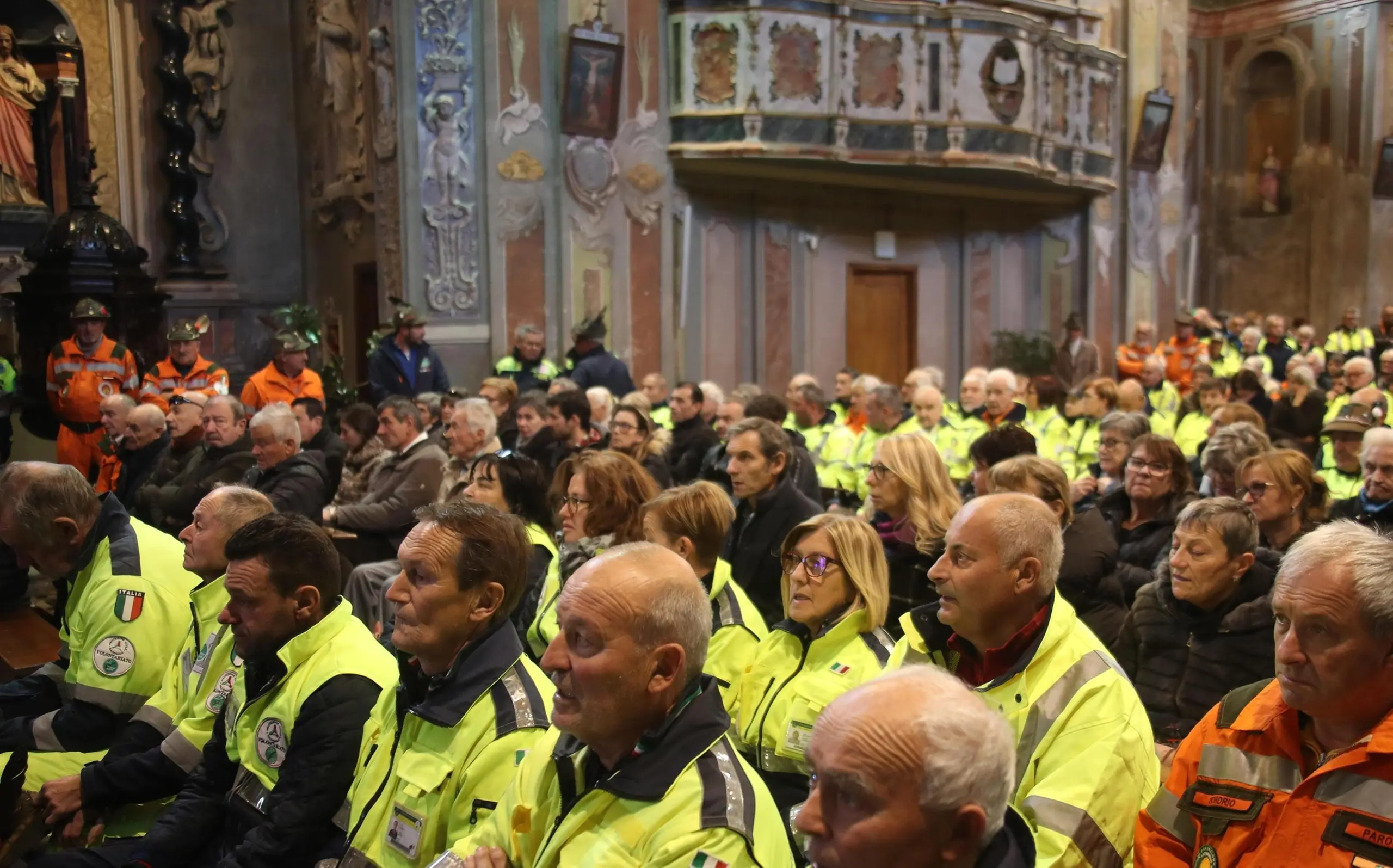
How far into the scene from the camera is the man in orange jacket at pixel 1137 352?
15.1 m

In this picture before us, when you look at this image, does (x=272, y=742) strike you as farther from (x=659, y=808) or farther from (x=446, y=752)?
(x=659, y=808)

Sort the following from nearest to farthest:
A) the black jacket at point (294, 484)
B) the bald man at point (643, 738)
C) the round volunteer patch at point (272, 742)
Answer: the bald man at point (643, 738), the round volunteer patch at point (272, 742), the black jacket at point (294, 484)

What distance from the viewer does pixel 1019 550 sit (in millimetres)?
2867

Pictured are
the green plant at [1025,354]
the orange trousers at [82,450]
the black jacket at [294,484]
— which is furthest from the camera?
the green plant at [1025,354]

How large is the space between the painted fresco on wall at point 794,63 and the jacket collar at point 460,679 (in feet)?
37.5

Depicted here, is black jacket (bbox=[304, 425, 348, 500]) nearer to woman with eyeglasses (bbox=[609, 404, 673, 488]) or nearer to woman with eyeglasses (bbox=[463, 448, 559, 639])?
woman with eyeglasses (bbox=[609, 404, 673, 488])

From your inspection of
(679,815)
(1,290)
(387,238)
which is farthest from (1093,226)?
(679,815)

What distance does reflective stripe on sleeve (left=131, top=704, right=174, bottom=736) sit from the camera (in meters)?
3.76

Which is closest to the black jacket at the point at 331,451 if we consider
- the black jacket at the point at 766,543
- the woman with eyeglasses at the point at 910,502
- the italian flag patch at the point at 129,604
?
the black jacket at the point at 766,543

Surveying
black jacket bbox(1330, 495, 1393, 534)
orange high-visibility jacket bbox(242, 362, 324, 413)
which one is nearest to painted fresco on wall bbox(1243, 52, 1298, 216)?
black jacket bbox(1330, 495, 1393, 534)

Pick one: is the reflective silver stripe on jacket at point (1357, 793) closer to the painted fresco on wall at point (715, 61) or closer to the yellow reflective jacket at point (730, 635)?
the yellow reflective jacket at point (730, 635)

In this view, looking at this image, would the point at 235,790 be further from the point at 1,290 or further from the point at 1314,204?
the point at 1314,204

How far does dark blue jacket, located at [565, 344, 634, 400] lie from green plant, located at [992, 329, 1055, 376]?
7.26 meters

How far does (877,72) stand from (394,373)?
22.2 ft
